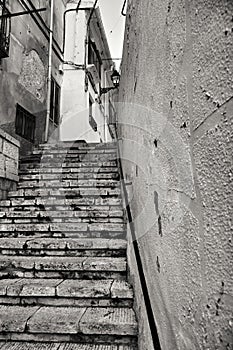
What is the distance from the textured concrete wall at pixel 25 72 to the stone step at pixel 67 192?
229 centimetres

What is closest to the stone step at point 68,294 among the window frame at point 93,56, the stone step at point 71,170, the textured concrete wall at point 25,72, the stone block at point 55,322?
the stone block at point 55,322

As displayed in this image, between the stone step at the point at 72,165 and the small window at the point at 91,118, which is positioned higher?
the small window at the point at 91,118

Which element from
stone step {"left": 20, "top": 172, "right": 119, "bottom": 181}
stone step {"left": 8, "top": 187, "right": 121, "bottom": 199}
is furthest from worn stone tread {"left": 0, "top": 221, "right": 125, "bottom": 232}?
stone step {"left": 20, "top": 172, "right": 119, "bottom": 181}

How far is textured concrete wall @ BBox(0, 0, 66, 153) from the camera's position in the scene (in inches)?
233

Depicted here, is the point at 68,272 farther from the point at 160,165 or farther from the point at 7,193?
the point at 7,193

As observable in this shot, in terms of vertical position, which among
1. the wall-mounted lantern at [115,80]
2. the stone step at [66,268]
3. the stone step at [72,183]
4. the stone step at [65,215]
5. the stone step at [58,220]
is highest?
the wall-mounted lantern at [115,80]

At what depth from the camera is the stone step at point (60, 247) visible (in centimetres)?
259

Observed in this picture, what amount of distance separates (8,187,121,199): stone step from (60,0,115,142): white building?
18.9ft

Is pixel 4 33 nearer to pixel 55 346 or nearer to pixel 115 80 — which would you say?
pixel 115 80

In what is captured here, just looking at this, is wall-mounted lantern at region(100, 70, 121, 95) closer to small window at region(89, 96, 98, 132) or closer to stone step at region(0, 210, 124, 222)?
small window at region(89, 96, 98, 132)

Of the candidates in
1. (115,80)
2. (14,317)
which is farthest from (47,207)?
(115,80)

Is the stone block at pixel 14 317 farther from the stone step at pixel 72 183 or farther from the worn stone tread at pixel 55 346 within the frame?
the stone step at pixel 72 183

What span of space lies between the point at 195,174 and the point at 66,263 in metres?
1.97

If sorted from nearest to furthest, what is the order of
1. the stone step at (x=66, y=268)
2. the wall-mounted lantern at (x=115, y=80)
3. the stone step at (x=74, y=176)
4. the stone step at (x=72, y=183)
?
the stone step at (x=66, y=268)
the stone step at (x=72, y=183)
the stone step at (x=74, y=176)
the wall-mounted lantern at (x=115, y=80)
